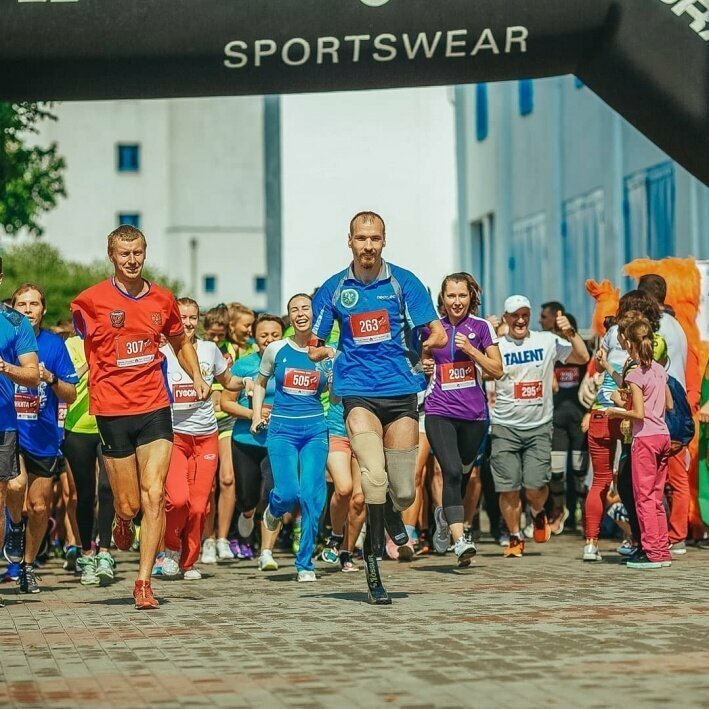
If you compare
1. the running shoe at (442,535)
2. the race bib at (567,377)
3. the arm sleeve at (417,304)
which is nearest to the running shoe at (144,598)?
the arm sleeve at (417,304)

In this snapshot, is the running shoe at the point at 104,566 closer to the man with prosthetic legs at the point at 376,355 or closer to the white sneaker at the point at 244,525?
the man with prosthetic legs at the point at 376,355

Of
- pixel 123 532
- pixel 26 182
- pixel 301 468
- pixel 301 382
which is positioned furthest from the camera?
pixel 26 182

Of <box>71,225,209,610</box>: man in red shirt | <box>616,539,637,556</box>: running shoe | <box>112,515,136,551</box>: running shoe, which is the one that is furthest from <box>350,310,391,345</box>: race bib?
<box>616,539,637,556</box>: running shoe

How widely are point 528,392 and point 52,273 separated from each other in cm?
5929

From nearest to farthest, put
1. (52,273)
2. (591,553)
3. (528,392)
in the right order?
(591,553) → (528,392) → (52,273)

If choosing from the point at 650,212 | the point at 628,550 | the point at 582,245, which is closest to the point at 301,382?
the point at 628,550

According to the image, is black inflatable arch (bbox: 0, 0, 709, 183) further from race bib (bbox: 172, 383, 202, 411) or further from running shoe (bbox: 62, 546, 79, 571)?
running shoe (bbox: 62, 546, 79, 571)

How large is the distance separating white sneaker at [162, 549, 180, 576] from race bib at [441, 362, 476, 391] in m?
2.28

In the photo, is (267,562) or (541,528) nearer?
(267,562)

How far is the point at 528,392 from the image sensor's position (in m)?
14.0

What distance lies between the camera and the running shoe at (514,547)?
13461 mm

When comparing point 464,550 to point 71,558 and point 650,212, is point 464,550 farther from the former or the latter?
point 650,212

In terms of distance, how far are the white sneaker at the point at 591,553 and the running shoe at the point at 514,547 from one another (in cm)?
84

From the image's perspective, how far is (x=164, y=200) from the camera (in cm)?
8562
